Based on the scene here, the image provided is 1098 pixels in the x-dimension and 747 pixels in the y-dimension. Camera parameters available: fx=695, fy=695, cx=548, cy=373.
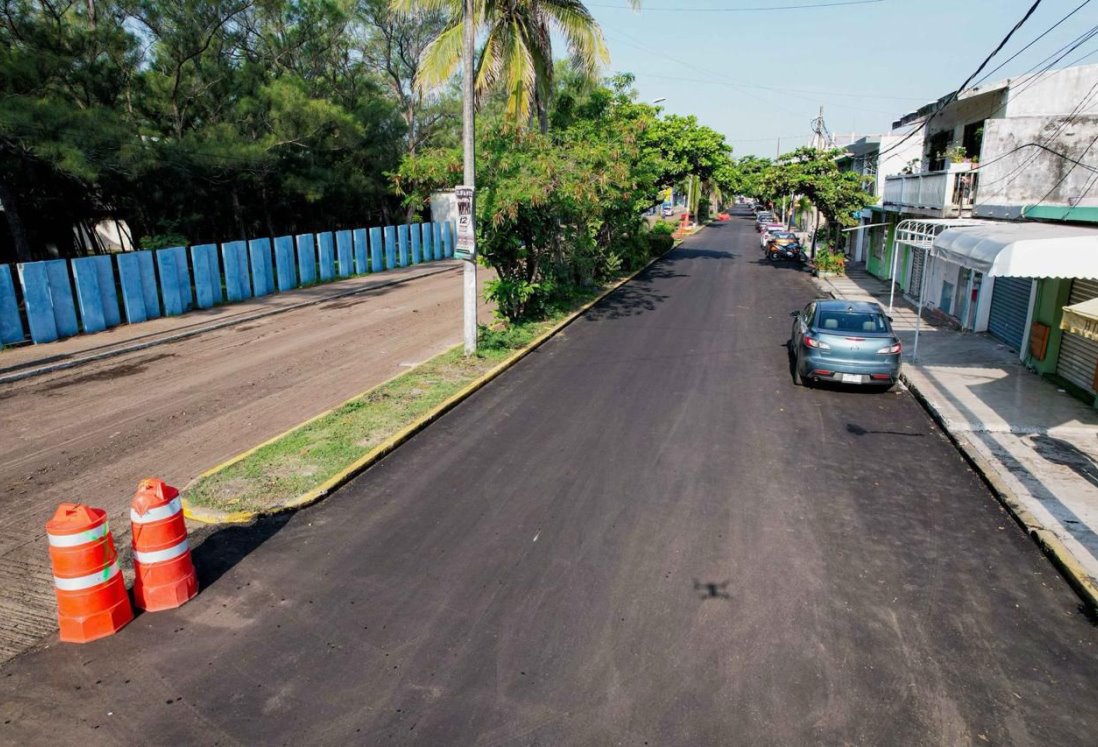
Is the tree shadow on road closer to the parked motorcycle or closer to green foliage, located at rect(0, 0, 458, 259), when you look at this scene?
green foliage, located at rect(0, 0, 458, 259)

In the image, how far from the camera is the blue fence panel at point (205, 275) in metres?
21.0

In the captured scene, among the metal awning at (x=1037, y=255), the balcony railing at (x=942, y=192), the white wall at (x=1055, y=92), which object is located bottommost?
the metal awning at (x=1037, y=255)

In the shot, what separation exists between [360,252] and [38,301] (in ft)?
48.2

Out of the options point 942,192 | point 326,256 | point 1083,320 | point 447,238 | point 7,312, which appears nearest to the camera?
point 1083,320

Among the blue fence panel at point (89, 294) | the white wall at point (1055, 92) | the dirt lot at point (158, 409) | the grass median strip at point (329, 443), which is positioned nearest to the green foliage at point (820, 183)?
the white wall at point (1055, 92)

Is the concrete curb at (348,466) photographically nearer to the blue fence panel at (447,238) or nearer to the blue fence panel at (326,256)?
the blue fence panel at (326,256)

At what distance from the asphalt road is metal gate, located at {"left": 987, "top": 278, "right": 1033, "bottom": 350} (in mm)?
7234

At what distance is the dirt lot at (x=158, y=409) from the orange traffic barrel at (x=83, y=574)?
1.47ft

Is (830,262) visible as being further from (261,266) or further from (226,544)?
(226,544)

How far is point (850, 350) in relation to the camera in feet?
40.4

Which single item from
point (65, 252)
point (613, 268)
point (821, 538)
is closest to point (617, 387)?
point (821, 538)

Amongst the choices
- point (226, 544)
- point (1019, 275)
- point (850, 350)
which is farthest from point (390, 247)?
point (1019, 275)

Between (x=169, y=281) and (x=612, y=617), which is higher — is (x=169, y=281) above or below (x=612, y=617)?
above

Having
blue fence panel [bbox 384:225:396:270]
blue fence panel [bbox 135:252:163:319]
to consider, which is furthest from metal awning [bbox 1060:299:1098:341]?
blue fence panel [bbox 384:225:396:270]
